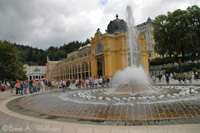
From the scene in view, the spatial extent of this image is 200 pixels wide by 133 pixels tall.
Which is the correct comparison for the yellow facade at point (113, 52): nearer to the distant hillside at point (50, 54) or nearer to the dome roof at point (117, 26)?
the dome roof at point (117, 26)

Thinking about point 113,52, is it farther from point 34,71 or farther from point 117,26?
point 34,71

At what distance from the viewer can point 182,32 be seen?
124 feet

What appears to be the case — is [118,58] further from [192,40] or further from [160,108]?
[160,108]

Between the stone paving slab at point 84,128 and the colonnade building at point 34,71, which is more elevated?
the colonnade building at point 34,71

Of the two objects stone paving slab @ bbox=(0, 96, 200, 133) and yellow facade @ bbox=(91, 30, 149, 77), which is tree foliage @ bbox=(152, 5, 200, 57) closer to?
yellow facade @ bbox=(91, 30, 149, 77)

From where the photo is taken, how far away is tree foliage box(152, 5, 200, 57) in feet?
119

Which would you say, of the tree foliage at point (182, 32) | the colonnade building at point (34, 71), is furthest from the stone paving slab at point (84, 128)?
the colonnade building at point (34, 71)

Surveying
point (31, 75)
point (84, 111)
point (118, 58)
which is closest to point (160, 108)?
point (84, 111)

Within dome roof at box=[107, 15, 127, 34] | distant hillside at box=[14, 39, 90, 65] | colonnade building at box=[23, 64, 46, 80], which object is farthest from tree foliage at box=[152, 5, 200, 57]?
colonnade building at box=[23, 64, 46, 80]

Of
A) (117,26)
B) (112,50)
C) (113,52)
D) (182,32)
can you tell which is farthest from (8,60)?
(182,32)

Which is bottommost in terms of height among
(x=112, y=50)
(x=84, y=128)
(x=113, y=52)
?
(x=84, y=128)

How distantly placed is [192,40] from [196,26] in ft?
18.6

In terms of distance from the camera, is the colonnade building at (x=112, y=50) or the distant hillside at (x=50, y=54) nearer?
the colonnade building at (x=112, y=50)

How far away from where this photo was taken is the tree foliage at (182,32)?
36.2 m
